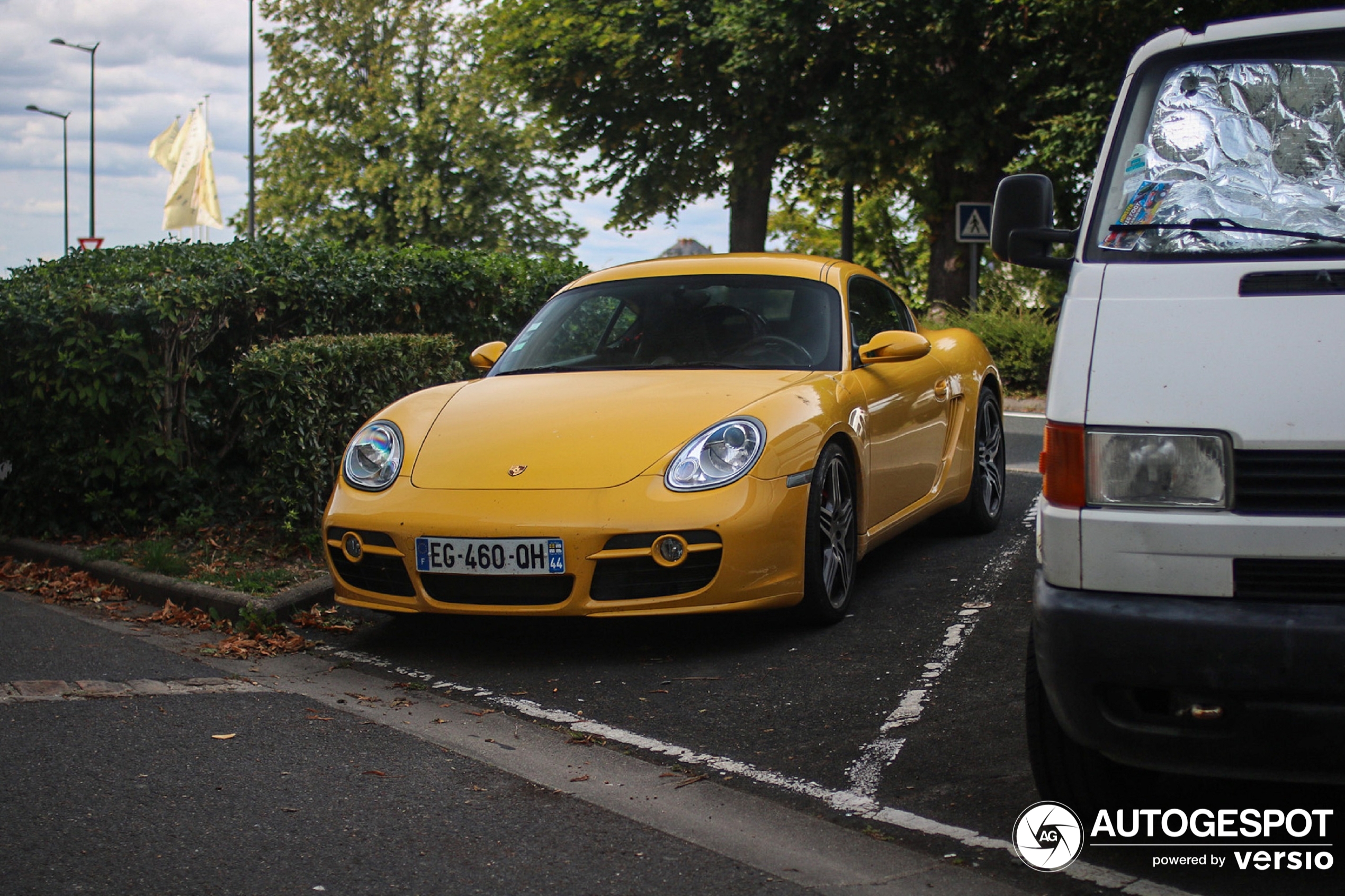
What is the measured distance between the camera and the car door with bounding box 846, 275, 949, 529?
5.94 meters

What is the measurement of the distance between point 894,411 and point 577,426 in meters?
1.60

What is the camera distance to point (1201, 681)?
274 cm

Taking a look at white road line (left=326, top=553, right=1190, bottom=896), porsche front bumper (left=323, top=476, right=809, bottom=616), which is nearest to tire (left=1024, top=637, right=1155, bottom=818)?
white road line (left=326, top=553, right=1190, bottom=896)

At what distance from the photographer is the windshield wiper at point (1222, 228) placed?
3.29 meters

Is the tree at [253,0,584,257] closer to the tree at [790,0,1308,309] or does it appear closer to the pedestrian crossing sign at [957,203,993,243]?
the tree at [790,0,1308,309]

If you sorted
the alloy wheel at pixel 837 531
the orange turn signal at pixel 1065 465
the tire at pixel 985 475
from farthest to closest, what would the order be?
the tire at pixel 985 475
the alloy wheel at pixel 837 531
the orange turn signal at pixel 1065 465

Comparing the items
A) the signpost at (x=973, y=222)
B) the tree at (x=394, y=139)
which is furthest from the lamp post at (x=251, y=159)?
the signpost at (x=973, y=222)

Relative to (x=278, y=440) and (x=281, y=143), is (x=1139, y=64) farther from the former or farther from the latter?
(x=281, y=143)

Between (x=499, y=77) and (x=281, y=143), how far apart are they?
11985 mm

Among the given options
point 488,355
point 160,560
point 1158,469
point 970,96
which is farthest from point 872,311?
point 970,96

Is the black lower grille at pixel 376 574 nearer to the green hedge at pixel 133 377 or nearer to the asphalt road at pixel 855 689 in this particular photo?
the asphalt road at pixel 855 689

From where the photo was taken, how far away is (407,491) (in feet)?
16.8

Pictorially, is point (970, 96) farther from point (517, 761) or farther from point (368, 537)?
point (517, 761)

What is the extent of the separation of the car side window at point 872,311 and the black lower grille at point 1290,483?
10.9 feet
